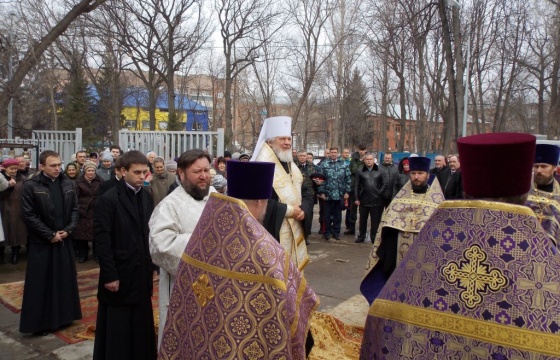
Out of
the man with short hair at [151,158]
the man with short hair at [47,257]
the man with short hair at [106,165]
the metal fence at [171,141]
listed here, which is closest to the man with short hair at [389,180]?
the metal fence at [171,141]

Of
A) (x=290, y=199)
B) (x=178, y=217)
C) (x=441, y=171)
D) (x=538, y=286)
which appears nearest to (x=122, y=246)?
(x=178, y=217)

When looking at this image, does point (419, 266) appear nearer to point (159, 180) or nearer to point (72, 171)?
point (159, 180)

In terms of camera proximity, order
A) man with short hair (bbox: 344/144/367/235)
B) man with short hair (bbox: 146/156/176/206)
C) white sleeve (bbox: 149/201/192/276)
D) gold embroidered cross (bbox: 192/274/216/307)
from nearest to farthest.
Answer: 1. gold embroidered cross (bbox: 192/274/216/307)
2. white sleeve (bbox: 149/201/192/276)
3. man with short hair (bbox: 146/156/176/206)
4. man with short hair (bbox: 344/144/367/235)

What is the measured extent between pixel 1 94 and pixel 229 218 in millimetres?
10036

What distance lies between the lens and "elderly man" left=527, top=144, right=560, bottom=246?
4461 millimetres

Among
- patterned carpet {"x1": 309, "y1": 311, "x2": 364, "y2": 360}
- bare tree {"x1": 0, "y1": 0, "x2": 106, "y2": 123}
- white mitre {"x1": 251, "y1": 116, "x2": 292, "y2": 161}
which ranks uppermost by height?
bare tree {"x1": 0, "y1": 0, "x2": 106, "y2": 123}

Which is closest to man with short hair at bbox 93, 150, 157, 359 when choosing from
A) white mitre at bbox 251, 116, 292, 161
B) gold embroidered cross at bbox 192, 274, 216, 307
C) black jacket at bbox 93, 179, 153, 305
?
black jacket at bbox 93, 179, 153, 305

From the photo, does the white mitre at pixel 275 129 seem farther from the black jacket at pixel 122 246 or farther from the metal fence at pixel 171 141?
the metal fence at pixel 171 141

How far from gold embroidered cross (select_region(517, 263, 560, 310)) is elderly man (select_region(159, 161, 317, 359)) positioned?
0.98m

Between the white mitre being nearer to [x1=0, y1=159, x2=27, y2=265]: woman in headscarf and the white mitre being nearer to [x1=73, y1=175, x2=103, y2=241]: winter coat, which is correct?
[x1=73, y1=175, x2=103, y2=241]: winter coat

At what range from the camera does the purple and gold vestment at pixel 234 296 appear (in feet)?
6.93

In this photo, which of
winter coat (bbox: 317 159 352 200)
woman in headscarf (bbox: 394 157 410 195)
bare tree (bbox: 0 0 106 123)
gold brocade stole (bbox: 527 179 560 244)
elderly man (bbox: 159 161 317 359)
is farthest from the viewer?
winter coat (bbox: 317 159 352 200)

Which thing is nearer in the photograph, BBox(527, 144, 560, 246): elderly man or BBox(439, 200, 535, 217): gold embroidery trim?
BBox(439, 200, 535, 217): gold embroidery trim

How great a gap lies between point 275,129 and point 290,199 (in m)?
0.78
